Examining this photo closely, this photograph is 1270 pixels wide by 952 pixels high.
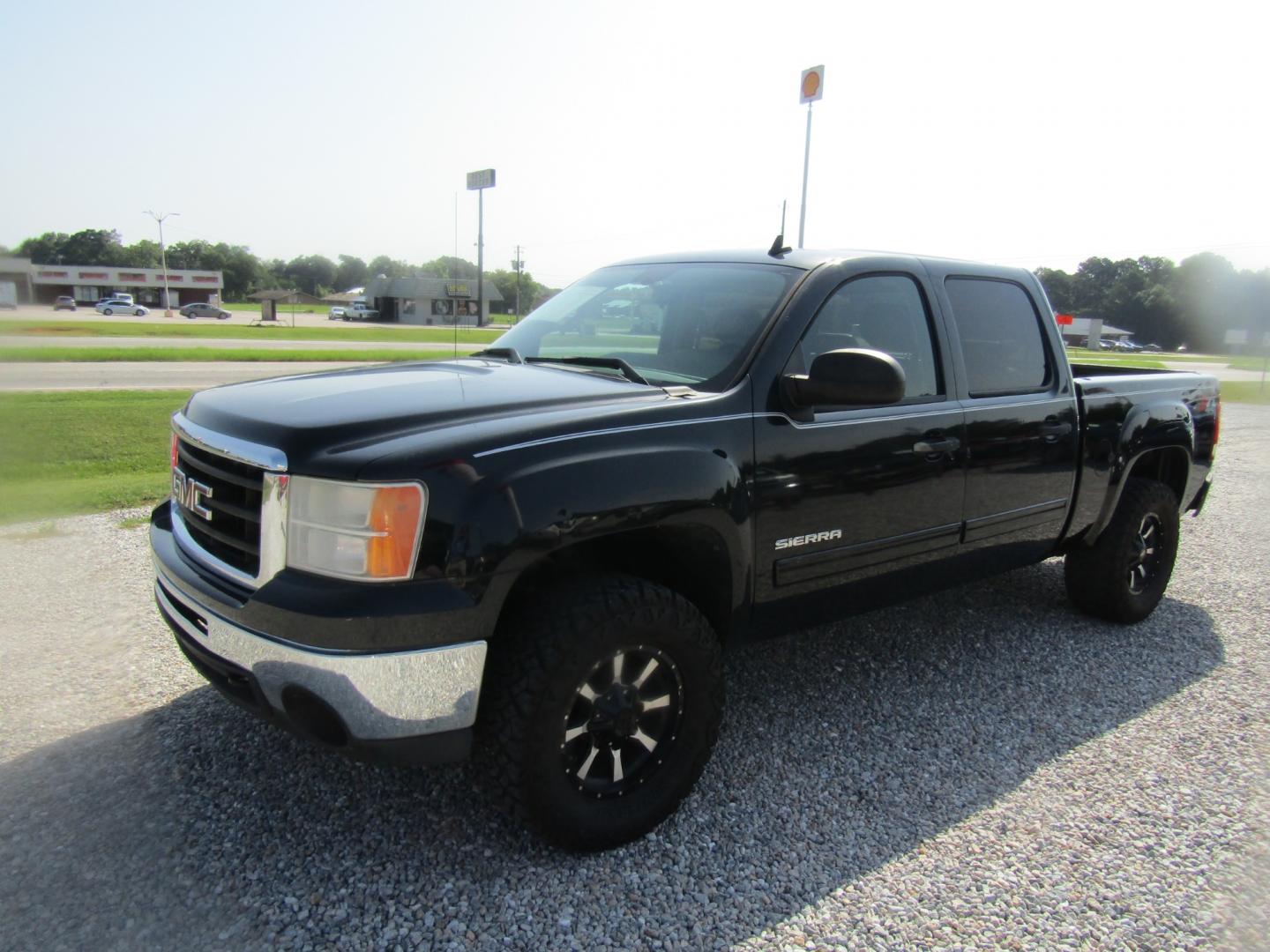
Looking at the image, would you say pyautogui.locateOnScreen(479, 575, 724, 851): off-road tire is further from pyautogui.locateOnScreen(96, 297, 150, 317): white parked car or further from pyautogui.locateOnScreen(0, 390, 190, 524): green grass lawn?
pyautogui.locateOnScreen(96, 297, 150, 317): white parked car

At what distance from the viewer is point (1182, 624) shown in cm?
494

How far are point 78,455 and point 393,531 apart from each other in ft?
26.7

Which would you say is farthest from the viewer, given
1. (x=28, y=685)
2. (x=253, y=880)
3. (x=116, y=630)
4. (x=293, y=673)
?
(x=116, y=630)

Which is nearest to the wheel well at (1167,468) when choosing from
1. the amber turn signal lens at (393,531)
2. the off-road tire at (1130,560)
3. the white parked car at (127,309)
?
the off-road tire at (1130,560)

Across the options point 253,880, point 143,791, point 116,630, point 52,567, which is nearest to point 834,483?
point 253,880

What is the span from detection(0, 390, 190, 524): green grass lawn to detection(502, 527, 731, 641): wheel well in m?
5.29

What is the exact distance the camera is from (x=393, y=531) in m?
2.24

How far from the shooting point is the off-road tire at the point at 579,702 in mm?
2424

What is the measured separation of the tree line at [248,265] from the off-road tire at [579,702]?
7.47 feet

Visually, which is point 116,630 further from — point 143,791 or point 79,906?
Result: point 79,906

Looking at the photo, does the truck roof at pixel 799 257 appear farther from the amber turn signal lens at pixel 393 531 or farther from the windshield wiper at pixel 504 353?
the amber turn signal lens at pixel 393 531

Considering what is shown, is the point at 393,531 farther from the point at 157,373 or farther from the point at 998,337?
the point at 157,373

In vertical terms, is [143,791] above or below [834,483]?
below

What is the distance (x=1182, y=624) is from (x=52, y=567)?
6456 millimetres
